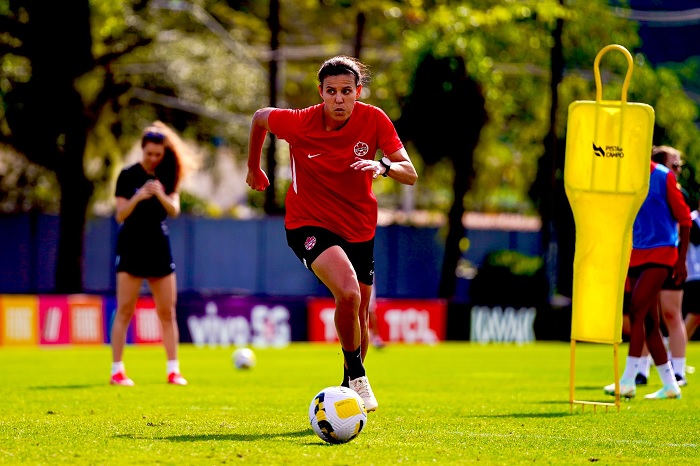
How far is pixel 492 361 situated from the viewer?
772 inches

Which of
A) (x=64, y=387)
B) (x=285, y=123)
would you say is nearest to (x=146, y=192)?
(x=64, y=387)

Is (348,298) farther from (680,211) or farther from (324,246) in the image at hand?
(680,211)

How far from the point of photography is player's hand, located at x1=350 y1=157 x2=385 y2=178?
8.34 m

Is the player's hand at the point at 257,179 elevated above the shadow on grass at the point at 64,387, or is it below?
above

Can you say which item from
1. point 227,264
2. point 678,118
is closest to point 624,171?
point 678,118

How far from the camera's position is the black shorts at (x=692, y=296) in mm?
17109

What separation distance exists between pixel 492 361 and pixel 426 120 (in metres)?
12.3

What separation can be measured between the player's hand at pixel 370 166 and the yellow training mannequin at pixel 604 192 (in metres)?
1.52

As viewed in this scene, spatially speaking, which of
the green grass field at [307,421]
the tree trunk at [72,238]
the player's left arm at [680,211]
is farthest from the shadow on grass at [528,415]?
the tree trunk at [72,238]

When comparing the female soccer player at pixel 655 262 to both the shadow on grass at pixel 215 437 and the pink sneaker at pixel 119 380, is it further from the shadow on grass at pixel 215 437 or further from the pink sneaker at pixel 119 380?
the pink sneaker at pixel 119 380

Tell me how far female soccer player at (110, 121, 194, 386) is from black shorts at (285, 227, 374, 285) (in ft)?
12.4

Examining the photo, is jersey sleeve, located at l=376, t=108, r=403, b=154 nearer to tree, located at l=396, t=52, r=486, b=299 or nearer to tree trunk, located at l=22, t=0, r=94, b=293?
tree trunk, located at l=22, t=0, r=94, b=293

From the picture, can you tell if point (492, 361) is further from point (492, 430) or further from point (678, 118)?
point (678, 118)

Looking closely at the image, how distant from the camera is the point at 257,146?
9.40 m
